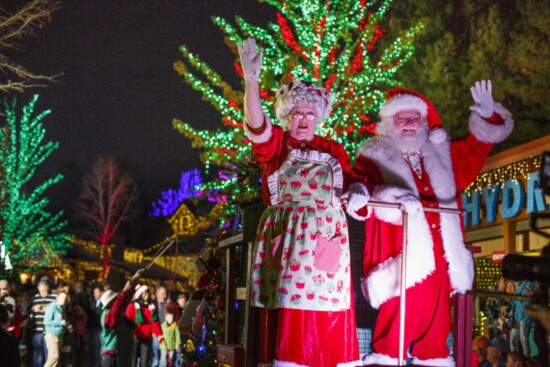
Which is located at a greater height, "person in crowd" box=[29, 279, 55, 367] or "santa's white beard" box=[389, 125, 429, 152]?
"santa's white beard" box=[389, 125, 429, 152]

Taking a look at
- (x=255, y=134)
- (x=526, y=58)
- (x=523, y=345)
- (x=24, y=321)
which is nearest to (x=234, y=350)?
(x=255, y=134)

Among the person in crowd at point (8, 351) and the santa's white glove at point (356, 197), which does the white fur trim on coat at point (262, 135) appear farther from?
the person in crowd at point (8, 351)

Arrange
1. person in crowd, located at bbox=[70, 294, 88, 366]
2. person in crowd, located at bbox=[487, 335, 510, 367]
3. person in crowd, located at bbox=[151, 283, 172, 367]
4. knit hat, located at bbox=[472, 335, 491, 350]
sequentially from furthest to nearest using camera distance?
person in crowd, located at bbox=[70, 294, 88, 366], person in crowd, located at bbox=[151, 283, 172, 367], knit hat, located at bbox=[472, 335, 491, 350], person in crowd, located at bbox=[487, 335, 510, 367]

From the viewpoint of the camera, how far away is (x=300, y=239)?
5.61 m

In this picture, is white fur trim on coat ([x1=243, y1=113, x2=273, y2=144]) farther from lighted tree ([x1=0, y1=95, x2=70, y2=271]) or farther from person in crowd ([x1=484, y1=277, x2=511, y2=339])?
lighted tree ([x1=0, y1=95, x2=70, y2=271])

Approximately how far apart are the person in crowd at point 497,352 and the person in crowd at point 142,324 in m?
6.97

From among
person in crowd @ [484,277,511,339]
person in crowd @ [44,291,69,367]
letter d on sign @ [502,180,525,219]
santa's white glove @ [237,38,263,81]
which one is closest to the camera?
santa's white glove @ [237,38,263,81]

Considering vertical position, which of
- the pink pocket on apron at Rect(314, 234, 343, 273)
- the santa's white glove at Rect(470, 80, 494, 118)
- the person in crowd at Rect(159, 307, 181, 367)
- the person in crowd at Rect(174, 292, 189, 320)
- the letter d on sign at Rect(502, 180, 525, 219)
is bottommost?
the person in crowd at Rect(159, 307, 181, 367)

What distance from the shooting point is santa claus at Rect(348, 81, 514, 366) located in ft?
19.5

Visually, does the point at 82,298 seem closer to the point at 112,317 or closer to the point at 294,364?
the point at 112,317

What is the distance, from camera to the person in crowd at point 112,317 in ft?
43.3

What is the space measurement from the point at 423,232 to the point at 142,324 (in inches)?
373

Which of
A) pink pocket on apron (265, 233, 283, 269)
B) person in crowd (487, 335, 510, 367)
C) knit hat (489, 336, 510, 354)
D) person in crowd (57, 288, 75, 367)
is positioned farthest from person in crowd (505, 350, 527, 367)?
person in crowd (57, 288, 75, 367)

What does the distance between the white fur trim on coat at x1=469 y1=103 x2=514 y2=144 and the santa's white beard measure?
40 centimetres
